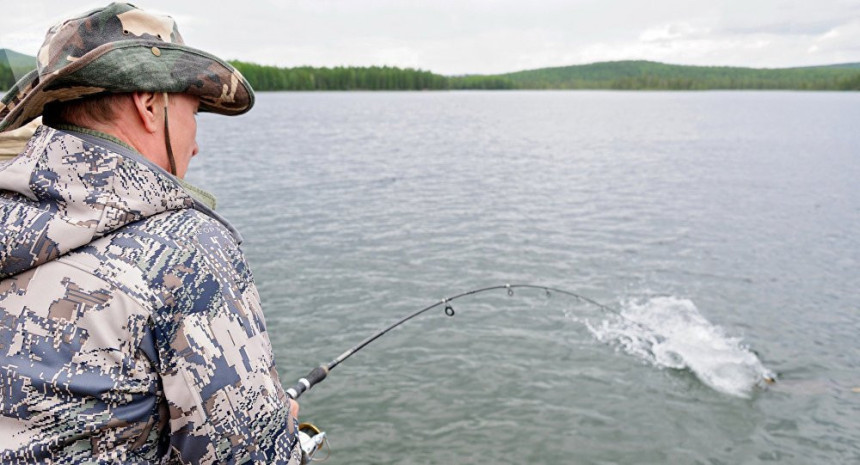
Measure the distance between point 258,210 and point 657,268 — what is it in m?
10.7

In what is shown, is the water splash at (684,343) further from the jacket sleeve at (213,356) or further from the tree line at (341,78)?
the tree line at (341,78)

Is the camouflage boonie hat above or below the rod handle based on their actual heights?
above

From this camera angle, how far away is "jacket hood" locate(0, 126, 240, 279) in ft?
4.77

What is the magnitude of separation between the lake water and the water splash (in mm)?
38

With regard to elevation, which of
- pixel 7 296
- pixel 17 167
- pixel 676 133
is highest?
pixel 17 167

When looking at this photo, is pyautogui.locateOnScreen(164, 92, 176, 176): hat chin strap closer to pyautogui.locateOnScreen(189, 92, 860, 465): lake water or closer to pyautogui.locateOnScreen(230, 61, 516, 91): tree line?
pyautogui.locateOnScreen(189, 92, 860, 465): lake water

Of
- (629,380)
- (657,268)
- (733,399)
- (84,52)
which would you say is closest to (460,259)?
(657,268)

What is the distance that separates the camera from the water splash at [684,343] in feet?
28.1

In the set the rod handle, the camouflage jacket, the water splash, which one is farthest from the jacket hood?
the water splash

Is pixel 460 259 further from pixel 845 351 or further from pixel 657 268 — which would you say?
pixel 845 351

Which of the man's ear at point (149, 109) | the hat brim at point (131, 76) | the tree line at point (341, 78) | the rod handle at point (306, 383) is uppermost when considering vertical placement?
the hat brim at point (131, 76)

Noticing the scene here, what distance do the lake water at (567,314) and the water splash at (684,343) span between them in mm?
38

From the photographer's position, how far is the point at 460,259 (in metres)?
13.6

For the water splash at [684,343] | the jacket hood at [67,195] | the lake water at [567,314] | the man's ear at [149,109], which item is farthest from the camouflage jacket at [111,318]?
the water splash at [684,343]
